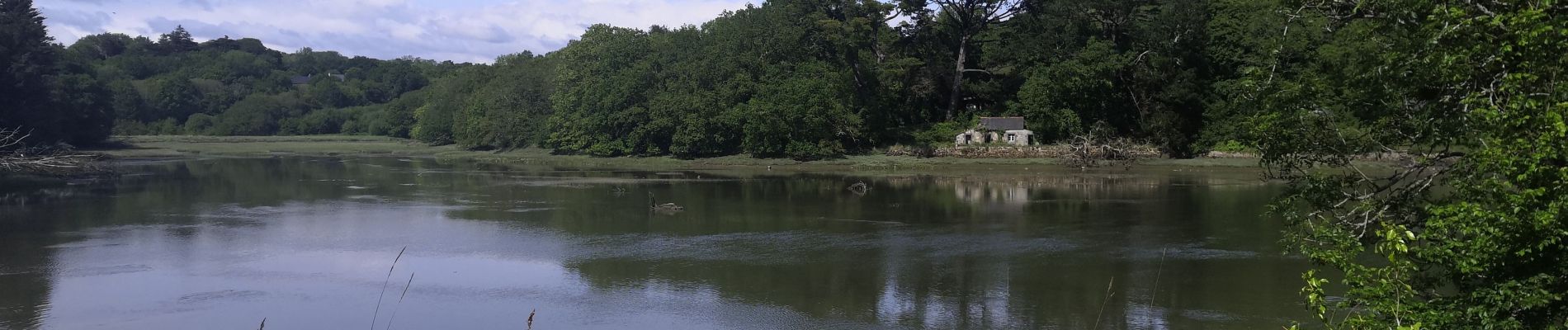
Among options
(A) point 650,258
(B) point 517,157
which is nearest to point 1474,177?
(A) point 650,258

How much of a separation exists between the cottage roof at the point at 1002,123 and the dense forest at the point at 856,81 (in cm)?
90

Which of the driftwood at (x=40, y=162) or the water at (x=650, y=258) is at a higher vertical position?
the driftwood at (x=40, y=162)

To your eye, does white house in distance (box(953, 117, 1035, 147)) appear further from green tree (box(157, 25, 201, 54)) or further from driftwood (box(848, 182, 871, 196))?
green tree (box(157, 25, 201, 54))

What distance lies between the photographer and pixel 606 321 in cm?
1819

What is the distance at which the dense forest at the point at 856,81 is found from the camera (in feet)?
199

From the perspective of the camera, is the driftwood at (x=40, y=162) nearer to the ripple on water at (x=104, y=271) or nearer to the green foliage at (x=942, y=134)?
the ripple on water at (x=104, y=271)

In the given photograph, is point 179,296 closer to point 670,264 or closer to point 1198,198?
point 670,264

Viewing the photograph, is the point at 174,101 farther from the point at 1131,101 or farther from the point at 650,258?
the point at 650,258

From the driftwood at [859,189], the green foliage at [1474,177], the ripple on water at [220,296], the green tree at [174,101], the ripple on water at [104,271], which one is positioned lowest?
the ripple on water at [220,296]

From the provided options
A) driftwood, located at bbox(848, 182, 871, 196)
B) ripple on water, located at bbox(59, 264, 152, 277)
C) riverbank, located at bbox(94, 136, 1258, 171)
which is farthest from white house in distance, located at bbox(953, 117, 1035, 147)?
ripple on water, located at bbox(59, 264, 152, 277)

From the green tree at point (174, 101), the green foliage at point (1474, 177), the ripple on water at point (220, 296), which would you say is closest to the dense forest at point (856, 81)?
the green tree at point (174, 101)

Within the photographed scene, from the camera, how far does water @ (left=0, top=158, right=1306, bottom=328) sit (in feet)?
61.6

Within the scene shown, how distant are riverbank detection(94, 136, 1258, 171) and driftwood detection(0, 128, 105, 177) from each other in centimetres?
1589

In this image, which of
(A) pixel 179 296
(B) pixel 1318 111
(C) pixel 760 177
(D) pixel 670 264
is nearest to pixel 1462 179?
(B) pixel 1318 111
